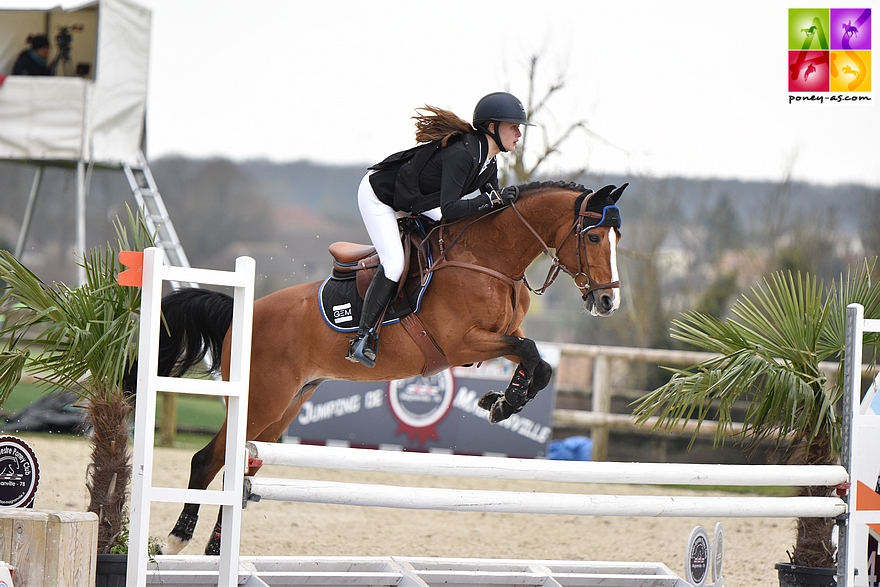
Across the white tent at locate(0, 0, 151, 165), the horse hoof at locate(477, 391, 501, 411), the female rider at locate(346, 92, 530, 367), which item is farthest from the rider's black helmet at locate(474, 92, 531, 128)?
the white tent at locate(0, 0, 151, 165)

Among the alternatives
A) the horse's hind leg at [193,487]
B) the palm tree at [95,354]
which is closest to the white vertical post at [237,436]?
the palm tree at [95,354]

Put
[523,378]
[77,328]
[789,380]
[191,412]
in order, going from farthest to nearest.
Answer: [191,412] < [789,380] < [523,378] < [77,328]

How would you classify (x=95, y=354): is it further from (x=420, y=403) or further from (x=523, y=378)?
(x=420, y=403)

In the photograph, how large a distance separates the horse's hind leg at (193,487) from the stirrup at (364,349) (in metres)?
0.58

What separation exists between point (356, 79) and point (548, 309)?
588 cm

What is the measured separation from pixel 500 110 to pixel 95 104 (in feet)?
17.3

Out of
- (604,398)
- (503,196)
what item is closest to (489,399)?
(503,196)

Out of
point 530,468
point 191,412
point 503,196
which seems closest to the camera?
point 530,468

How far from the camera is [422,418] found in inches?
293

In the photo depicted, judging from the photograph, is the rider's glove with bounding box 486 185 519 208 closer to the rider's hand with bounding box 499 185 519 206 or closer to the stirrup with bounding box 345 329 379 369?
the rider's hand with bounding box 499 185 519 206

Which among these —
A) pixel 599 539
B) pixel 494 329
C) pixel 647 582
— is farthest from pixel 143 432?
pixel 599 539

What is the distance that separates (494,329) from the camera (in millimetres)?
3041

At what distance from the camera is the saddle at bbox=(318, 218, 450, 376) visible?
309 centimetres

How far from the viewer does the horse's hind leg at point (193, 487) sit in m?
2.99
